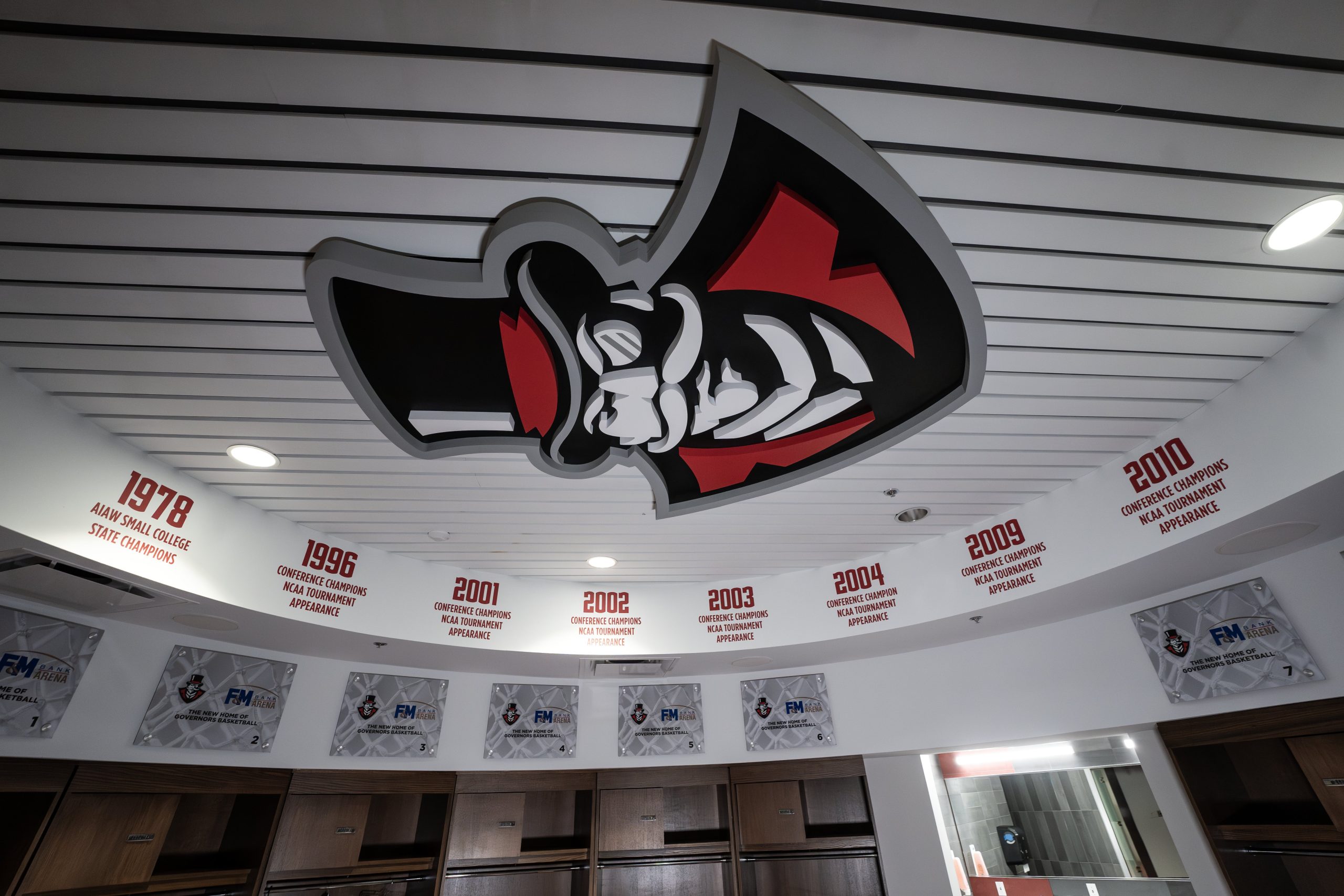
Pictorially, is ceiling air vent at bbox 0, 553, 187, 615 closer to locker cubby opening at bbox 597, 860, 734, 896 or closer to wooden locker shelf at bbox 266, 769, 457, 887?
wooden locker shelf at bbox 266, 769, 457, 887

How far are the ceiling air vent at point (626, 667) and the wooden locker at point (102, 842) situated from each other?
193 cm

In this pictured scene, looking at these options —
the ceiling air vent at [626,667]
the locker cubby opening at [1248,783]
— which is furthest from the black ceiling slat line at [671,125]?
the ceiling air vent at [626,667]

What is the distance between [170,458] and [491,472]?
1.20 m

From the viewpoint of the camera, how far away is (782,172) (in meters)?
1.25

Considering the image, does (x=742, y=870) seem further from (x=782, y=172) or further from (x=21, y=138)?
(x=21, y=138)

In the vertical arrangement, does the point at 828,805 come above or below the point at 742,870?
above

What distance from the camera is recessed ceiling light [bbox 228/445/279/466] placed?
6.84 ft

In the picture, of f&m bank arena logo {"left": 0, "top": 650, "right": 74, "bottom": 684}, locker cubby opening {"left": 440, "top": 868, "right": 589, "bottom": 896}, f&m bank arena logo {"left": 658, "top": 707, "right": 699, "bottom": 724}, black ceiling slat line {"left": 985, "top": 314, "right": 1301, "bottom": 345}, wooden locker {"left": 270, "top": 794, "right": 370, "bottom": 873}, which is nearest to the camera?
black ceiling slat line {"left": 985, "top": 314, "right": 1301, "bottom": 345}

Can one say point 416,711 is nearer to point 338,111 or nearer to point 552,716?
point 552,716

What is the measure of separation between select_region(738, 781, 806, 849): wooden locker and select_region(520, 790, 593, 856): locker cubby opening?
2.86 feet

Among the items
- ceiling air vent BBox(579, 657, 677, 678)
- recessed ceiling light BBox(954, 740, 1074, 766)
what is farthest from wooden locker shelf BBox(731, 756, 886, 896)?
ceiling air vent BBox(579, 657, 677, 678)

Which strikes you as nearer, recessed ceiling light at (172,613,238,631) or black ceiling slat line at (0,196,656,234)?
black ceiling slat line at (0,196,656,234)

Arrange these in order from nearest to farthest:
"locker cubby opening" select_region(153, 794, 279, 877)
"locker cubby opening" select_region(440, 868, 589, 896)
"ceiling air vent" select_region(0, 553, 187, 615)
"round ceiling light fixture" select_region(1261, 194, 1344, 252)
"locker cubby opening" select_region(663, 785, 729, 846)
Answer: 1. "round ceiling light fixture" select_region(1261, 194, 1344, 252)
2. "ceiling air vent" select_region(0, 553, 187, 615)
3. "locker cubby opening" select_region(153, 794, 279, 877)
4. "locker cubby opening" select_region(440, 868, 589, 896)
5. "locker cubby opening" select_region(663, 785, 729, 846)

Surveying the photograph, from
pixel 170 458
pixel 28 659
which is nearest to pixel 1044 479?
pixel 170 458
